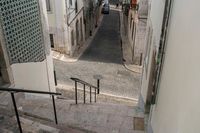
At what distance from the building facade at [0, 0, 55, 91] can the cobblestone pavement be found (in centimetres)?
476

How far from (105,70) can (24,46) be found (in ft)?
27.6

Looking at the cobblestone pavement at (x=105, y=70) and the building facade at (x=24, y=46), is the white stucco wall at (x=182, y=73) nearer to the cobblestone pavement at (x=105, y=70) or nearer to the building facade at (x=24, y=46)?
the building facade at (x=24, y=46)

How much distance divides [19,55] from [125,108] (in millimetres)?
3859

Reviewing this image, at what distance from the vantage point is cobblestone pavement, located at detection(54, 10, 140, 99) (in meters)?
13.3

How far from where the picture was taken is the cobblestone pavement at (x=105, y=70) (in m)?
13.3

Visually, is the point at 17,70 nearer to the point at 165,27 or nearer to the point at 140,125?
the point at 140,125

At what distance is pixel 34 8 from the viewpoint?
25.7 feet

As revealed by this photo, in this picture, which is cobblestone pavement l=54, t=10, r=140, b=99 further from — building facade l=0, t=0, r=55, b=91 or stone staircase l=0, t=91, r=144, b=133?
building facade l=0, t=0, r=55, b=91

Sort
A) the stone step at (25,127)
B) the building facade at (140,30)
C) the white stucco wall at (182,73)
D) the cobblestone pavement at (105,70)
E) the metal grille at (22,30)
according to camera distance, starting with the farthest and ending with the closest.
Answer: the building facade at (140,30)
the cobblestone pavement at (105,70)
the metal grille at (22,30)
the stone step at (25,127)
the white stucco wall at (182,73)

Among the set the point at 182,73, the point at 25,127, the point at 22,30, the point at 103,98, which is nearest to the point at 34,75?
the point at 22,30

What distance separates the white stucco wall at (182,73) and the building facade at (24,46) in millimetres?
4190

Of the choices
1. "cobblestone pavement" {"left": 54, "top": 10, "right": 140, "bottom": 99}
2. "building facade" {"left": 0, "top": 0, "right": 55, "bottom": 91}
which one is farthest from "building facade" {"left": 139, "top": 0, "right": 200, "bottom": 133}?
"cobblestone pavement" {"left": 54, "top": 10, "right": 140, "bottom": 99}

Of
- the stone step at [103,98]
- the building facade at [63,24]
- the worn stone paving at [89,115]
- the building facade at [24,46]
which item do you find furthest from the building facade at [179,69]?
the building facade at [63,24]

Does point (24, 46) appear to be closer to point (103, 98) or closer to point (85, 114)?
point (85, 114)
